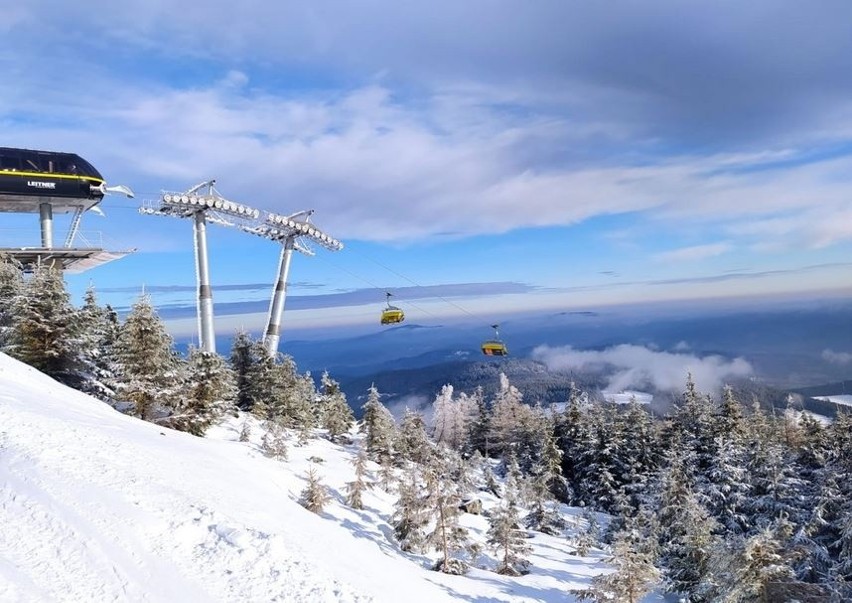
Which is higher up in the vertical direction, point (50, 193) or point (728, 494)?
point (50, 193)

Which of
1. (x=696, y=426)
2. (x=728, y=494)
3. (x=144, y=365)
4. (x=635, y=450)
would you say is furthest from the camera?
(x=635, y=450)

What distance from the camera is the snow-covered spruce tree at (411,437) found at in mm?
42622

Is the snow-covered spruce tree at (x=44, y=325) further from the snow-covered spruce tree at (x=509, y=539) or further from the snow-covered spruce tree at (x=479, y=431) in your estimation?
the snow-covered spruce tree at (x=479, y=431)

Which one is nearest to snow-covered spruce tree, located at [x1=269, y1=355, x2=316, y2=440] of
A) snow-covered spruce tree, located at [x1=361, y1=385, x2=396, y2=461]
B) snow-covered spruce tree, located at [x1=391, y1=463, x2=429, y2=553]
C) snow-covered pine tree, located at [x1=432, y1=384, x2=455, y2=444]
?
snow-covered spruce tree, located at [x1=361, y1=385, x2=396, y2=461]

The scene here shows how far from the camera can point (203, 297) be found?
1532 inches

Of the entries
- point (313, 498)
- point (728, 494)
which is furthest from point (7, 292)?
point (728, 494)

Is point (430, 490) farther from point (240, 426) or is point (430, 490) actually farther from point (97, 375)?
point (97, 375)

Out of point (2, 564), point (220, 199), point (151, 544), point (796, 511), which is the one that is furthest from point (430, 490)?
point (220, 199)

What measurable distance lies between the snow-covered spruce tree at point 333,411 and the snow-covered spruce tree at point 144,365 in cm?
2114

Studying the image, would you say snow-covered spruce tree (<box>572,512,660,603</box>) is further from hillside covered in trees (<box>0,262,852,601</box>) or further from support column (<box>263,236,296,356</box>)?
support column (<box>263,236,296,356</box>)

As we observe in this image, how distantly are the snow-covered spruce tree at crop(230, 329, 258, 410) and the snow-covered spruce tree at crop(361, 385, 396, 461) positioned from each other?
10.2 metres

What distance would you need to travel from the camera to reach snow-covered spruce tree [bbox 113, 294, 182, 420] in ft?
90.2

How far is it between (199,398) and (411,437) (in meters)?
22.0

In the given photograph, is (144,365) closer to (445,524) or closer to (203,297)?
(203,297)
